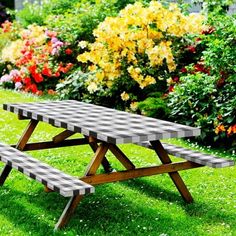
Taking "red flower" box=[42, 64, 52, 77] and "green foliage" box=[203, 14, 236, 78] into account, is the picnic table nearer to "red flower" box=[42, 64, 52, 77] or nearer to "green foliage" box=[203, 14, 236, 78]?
"green foliage" box=[203, 14, 236, 78]

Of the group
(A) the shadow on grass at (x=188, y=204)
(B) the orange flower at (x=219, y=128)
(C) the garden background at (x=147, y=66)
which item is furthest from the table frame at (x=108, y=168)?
(B) the orange flower at (x=219, y=128)

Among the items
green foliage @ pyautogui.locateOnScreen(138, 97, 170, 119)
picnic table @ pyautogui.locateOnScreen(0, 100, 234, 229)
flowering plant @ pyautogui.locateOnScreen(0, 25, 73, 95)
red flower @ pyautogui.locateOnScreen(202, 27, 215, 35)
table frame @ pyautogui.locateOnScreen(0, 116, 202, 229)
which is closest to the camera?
picnic table @ pyautogui.locateOnScreen(0, 100, 234, 229)

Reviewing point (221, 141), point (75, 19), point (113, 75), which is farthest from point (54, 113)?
point (75, 19)

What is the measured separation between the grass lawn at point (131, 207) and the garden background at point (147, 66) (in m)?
0.03

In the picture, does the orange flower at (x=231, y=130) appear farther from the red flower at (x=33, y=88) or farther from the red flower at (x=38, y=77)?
the red flower at (x=33, y=88)

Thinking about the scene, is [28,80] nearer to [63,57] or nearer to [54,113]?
[63,57]

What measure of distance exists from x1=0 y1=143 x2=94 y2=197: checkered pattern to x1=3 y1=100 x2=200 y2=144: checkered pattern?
1.23 ft

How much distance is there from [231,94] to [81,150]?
74.0 inches

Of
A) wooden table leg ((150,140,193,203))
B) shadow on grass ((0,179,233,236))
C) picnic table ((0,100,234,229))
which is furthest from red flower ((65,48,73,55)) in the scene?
wooden table leg ((150,140,193,203))

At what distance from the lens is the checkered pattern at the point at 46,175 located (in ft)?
15.8

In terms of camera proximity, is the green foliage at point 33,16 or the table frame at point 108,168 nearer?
the table frame at point 108,168

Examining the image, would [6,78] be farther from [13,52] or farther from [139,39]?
[139,39]

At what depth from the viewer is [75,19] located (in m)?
12.0

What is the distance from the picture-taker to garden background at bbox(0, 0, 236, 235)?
26.4ft
